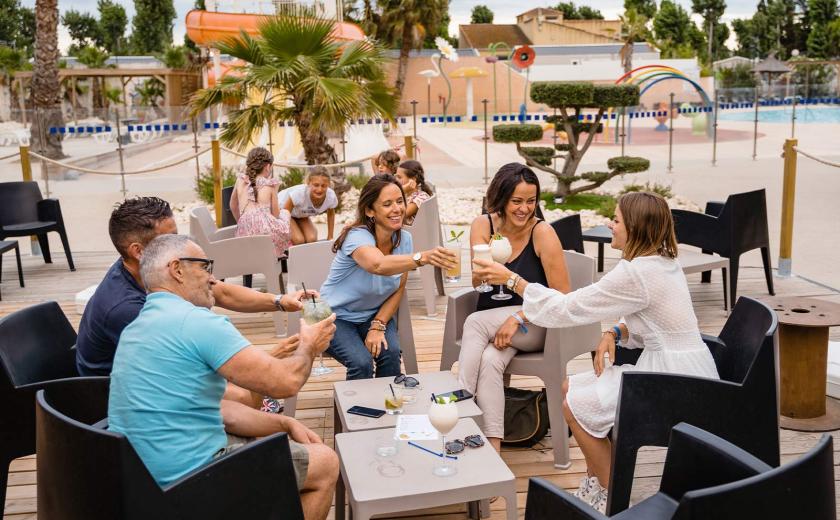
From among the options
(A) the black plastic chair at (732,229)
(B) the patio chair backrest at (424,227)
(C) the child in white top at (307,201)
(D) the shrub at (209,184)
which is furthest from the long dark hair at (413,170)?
(D) the shrub at (209,184)

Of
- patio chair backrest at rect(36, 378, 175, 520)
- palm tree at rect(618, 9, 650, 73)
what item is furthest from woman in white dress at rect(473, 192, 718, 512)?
palm tree at rect(618, 9, 650, 73)

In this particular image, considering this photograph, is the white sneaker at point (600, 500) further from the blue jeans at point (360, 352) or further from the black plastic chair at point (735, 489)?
the blue jeans at point (360, 352)

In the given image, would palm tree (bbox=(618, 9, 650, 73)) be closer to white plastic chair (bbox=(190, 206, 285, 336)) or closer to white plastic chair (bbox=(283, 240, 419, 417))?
white plastic chair (bbox=(190, 206, 285, 336))

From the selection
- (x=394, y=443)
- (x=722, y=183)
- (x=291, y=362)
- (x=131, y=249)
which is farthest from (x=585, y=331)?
(x=722, y=183)

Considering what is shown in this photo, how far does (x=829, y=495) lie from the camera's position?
1892 mm

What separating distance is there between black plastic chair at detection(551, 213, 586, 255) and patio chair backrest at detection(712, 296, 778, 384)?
2341 mm

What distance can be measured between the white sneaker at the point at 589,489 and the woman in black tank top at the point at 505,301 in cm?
43

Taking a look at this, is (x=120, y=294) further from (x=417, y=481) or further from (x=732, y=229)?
(x=732, y=229)

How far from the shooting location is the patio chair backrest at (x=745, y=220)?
5.89 m

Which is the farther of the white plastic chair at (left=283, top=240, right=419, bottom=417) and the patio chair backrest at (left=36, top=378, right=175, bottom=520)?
the white plastic chair at (left=283, top=240, right=419, bottom=417)

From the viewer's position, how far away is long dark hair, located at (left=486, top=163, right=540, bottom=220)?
3.86 meters

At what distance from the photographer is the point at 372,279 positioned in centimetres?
404

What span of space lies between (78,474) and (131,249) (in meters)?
1.14

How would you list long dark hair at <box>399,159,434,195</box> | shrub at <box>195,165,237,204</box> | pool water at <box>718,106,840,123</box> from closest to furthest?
1. long dark hair at <box>399,159,434,195</box>
2. shrub at <box>195,165,237,204</box>
3. pool water at <box>718,106,840,123</box>
